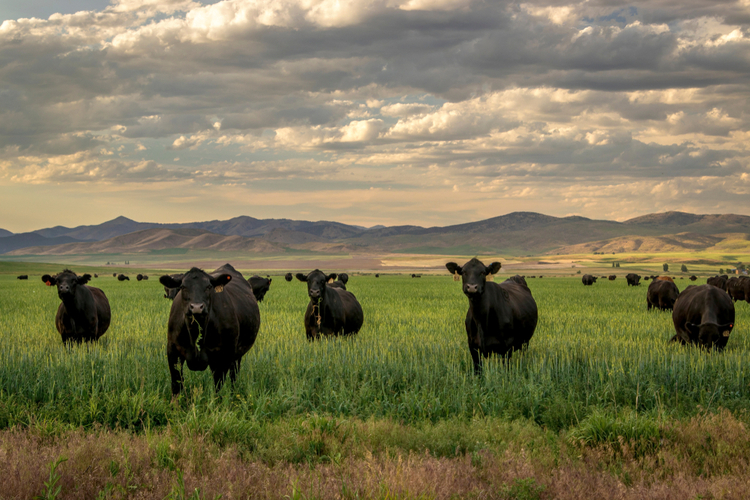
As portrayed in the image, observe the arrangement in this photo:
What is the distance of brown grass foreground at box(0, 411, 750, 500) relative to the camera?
5781 mm

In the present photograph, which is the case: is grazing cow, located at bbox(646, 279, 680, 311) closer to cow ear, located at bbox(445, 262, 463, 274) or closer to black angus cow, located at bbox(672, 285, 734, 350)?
black angus cow, located at bbox(672, 285, 734, 350)

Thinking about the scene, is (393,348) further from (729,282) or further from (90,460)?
(729,282)

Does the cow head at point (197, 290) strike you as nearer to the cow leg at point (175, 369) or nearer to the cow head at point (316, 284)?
the cow leg at point (175, 369)

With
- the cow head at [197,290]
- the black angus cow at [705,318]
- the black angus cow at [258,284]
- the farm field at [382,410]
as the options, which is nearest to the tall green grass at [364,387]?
the farm field at [382,410]

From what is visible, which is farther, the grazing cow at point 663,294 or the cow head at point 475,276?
the grazing cow at point 663,294

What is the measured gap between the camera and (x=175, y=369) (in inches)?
373

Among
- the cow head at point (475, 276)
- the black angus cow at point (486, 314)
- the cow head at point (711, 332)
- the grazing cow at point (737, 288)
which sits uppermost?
the cow head at point (475, 276)

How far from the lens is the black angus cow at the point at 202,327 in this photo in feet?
29.4

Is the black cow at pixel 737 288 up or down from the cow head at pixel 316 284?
down

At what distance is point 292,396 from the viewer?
9086mm

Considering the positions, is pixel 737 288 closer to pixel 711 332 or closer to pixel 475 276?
pixel 711 332

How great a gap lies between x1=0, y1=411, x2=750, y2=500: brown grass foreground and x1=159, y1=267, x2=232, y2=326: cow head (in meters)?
1.92

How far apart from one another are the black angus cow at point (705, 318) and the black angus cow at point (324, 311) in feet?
31.4

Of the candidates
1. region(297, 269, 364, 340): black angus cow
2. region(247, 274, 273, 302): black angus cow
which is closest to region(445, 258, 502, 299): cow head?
region(297, 269, 364, 340): black angus cow
